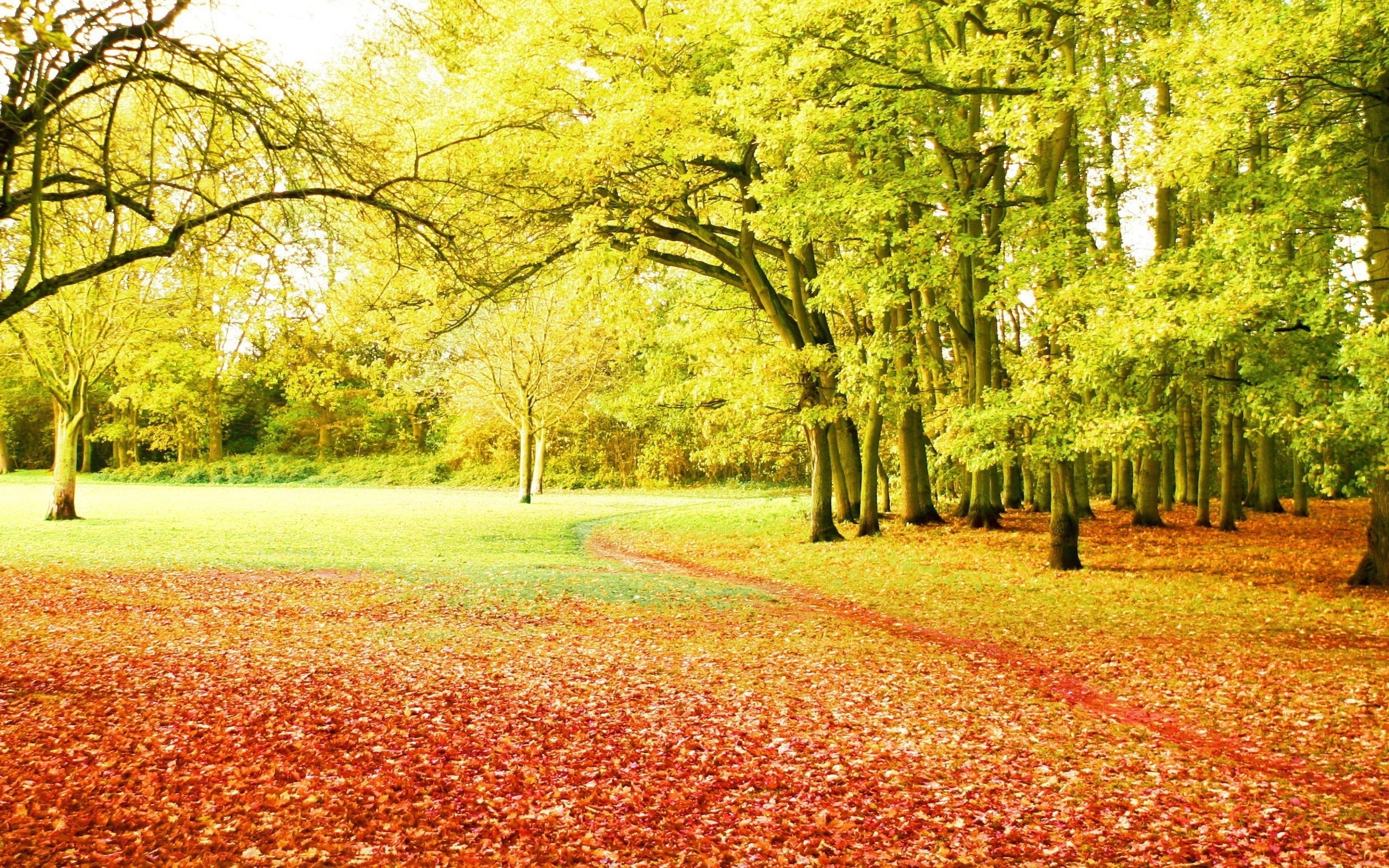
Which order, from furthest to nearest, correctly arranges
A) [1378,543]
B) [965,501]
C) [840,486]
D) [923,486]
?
1. [840,486]
2. [965,501]
3. [923,486]
4. [1378,543]

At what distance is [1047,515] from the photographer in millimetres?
26156

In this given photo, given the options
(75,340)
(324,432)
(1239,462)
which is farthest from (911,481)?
(324,432)

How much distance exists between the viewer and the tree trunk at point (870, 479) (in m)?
21.7

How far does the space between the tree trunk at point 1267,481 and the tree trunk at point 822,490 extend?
15.2 metres

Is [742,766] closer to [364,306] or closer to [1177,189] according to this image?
[364,306]

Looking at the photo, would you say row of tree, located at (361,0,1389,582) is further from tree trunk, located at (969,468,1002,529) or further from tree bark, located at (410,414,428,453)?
tree bark, located at (410,414,428,453)

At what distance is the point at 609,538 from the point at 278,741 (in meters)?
17.6

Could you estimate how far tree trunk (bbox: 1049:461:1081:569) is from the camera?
15.6 metres

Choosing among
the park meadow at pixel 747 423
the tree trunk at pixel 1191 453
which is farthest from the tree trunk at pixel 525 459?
the tree trunk at pixel 1191 453

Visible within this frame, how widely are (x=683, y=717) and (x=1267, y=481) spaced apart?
27.3 meters

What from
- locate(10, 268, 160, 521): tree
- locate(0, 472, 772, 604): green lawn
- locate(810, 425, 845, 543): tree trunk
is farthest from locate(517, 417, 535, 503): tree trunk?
locate(810, 425, 845, 543): tree trunk

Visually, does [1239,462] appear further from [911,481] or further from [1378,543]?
[1378,543]

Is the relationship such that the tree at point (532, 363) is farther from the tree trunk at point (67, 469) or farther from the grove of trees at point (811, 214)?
the tree trunk at point (67, 469)

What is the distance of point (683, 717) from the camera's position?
279 inches
